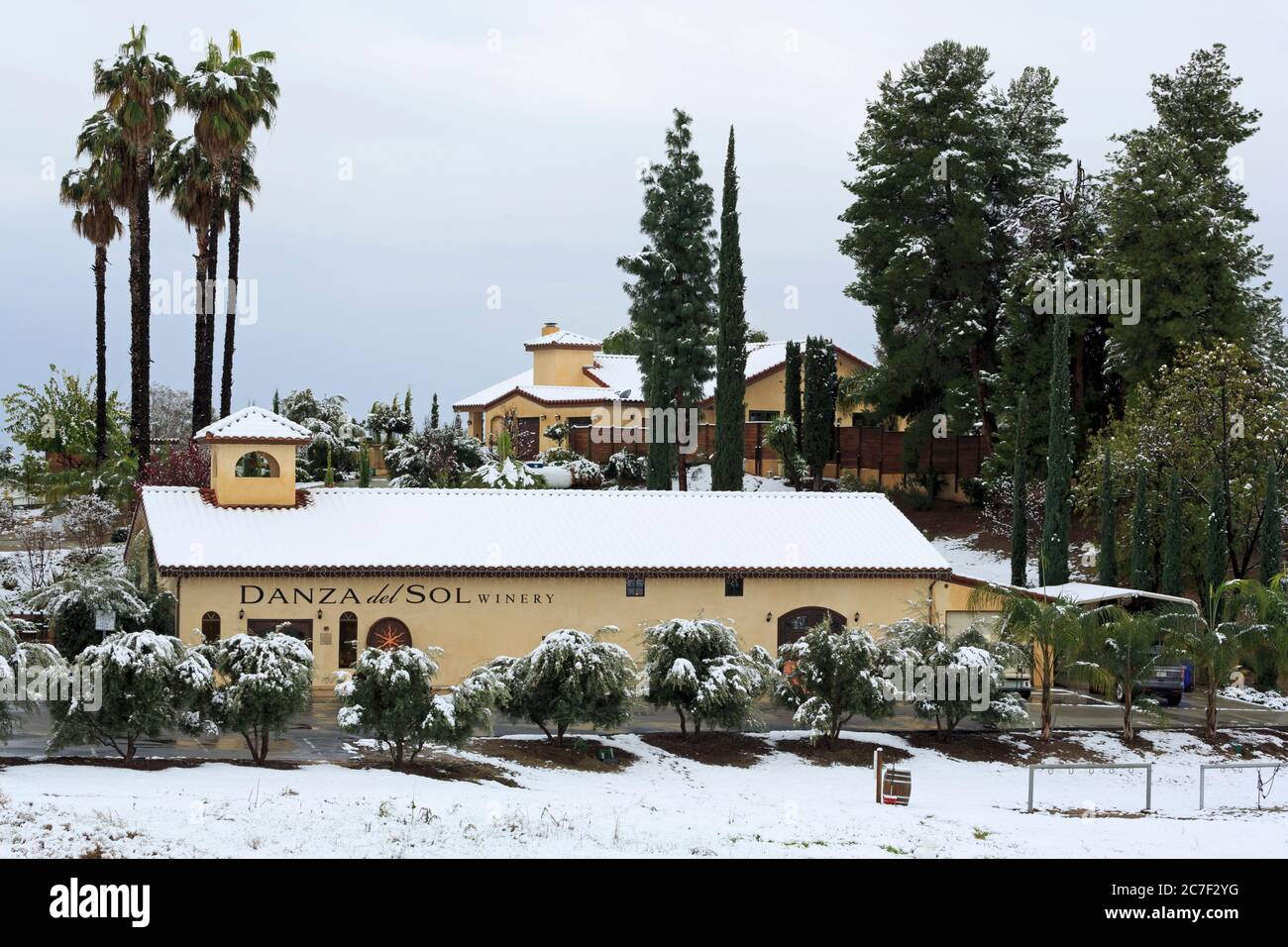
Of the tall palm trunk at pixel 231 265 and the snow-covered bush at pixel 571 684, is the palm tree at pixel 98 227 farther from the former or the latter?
the snow-covered bush at pixel 571 684

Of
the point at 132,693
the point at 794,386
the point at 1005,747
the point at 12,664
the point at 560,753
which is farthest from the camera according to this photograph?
the point at 794,386

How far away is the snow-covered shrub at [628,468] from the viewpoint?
2539 inches

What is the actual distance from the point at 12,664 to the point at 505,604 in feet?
42.7

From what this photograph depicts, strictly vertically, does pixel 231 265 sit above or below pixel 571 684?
above

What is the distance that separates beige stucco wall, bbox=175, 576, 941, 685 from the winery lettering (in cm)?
2

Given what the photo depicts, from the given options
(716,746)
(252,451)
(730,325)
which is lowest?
(716,746)

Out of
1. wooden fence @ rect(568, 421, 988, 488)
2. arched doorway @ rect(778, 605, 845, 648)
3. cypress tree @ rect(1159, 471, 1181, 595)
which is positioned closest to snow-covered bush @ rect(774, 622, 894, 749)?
arched doorway @ rect(778, 605, 845, 648)

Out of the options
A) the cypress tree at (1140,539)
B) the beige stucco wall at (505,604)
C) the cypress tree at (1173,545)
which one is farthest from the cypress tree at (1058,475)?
the beige stucco wall at (505,604)

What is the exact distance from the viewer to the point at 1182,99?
55125 millimetres

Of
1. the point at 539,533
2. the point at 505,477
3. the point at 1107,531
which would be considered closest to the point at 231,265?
the point at 505,477

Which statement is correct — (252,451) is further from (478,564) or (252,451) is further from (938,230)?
(938,230)

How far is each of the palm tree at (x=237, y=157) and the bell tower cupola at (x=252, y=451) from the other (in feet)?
52.7

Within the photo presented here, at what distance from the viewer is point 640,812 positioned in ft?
72.3
